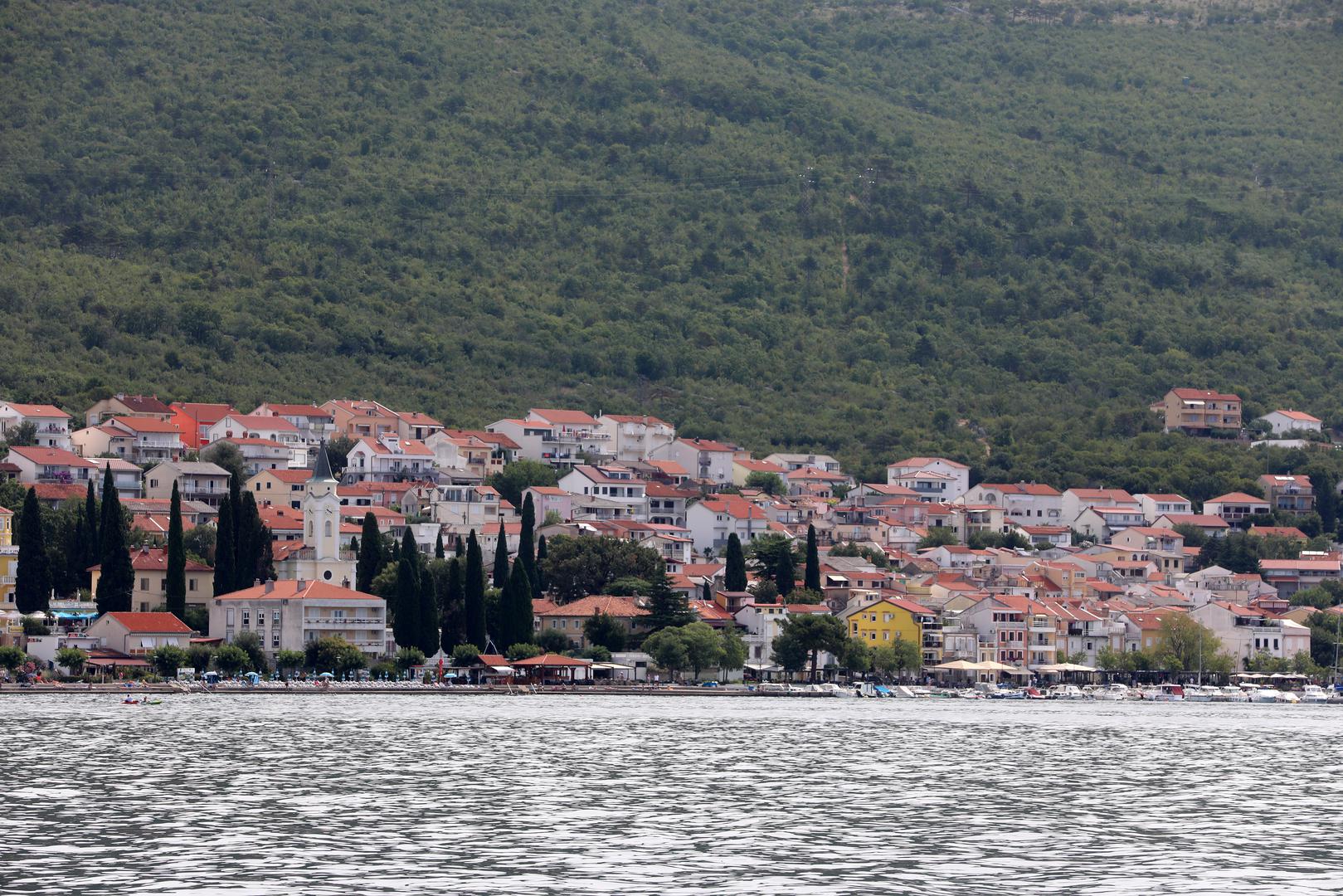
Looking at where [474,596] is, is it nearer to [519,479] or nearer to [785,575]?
[785,575]

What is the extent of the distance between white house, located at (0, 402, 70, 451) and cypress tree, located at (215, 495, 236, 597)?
35577 mm

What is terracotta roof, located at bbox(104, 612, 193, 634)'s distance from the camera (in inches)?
3698

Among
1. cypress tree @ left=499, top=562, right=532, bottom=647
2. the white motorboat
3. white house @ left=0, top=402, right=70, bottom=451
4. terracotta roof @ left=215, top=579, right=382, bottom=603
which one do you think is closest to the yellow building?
the white motorboat

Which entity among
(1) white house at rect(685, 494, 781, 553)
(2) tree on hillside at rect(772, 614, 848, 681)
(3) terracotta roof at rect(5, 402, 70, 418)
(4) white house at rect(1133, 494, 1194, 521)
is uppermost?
(3) terracotta roof at rect(5, 402, 70, 418)

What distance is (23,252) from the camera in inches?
6919

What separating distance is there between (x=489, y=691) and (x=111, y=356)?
68.6m

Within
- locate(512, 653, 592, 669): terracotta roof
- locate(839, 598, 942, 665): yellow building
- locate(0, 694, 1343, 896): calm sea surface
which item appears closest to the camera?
locate(0, 694, 1343, 896): calm sea surface

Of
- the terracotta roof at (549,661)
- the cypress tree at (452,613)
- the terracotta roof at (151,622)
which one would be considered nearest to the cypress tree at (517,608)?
the terracotta roof at (549,661)

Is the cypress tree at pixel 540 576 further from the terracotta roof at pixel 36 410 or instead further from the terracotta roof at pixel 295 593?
the terracotta roof at pixel 36 410

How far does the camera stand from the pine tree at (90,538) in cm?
10125

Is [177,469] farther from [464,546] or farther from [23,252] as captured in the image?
[23,252]

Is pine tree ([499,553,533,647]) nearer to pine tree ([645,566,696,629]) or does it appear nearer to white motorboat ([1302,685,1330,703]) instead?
pine tree ([645,566,696,629])

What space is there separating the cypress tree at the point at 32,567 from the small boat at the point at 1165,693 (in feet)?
162

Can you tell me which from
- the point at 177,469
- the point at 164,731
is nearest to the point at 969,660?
the point at 177,469
